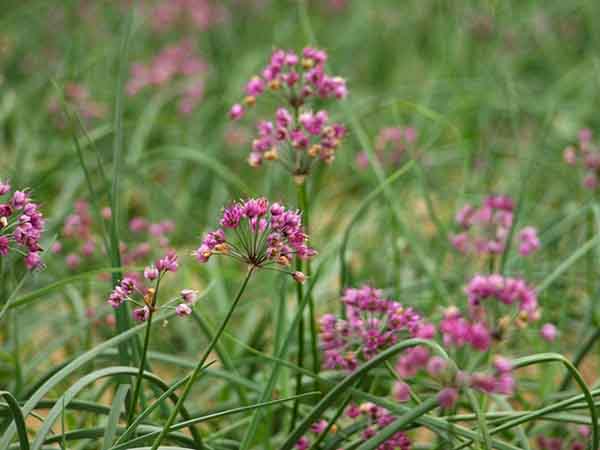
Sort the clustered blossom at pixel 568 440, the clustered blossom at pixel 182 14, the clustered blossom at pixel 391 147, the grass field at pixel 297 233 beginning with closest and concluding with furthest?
1. the grass field at pixel 297 233
2. the clustered blossom at pixel 568 440
3. the clustered blossom at pixel 391 147
4. the clustered blossom at pixel 182 14

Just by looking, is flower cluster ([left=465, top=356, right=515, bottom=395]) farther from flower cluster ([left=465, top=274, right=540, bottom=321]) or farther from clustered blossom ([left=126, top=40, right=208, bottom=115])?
clustered blossom ([left=126, top=40, right=208, bottom=115])

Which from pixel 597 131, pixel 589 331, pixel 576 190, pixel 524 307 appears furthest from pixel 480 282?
pixel 597 131

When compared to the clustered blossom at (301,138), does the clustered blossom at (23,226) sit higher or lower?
lower

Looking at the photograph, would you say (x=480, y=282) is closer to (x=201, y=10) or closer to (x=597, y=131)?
(x=597, y=131)

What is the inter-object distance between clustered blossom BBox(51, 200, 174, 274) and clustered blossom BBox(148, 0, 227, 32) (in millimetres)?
1752

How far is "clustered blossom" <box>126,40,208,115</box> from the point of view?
3324mm

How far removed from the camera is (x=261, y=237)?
114 centimetres

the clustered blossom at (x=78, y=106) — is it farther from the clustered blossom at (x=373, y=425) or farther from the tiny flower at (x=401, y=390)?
the tiny flower at (x=401, y=390)

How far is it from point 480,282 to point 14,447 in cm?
70

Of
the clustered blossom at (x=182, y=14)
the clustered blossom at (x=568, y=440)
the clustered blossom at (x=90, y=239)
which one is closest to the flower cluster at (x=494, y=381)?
the clustered blossom at (x=568, y=440)

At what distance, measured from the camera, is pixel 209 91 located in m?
3.40

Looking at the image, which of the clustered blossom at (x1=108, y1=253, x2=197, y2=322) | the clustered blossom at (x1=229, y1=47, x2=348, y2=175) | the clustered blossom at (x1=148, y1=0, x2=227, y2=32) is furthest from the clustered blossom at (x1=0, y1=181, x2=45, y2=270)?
the clustered blossom at (x1=148, y1=0, x2=227, y2=32)

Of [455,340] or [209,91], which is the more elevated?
[209,91]

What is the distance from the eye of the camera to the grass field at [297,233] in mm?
1178
